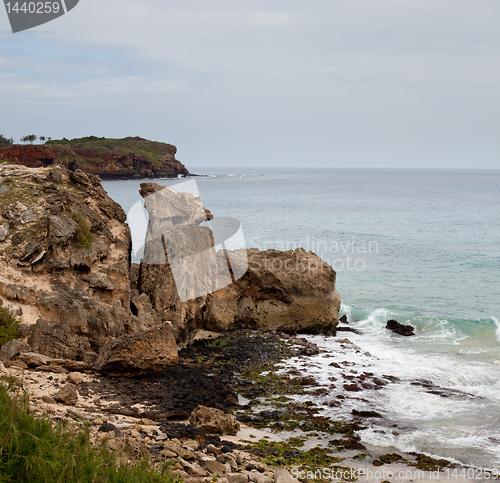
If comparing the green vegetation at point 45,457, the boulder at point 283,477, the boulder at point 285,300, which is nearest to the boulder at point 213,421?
the boulder at point 283,477

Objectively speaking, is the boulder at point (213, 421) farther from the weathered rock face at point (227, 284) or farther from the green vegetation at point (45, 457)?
the weathered rock face at point (227, 284)

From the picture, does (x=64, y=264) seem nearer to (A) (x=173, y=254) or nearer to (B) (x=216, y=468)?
(A) (x=173, y=254)

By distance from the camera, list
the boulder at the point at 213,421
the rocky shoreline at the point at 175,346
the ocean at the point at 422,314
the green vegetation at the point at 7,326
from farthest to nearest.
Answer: the green vegetation at the point at 7,326 → the ocean at the point at 422,314 → the boulder at the point at 213,421 → the rocky shoreline at the point at 175,346

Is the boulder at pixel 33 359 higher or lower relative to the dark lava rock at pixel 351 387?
higher

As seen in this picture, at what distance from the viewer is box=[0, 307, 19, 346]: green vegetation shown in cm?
1245

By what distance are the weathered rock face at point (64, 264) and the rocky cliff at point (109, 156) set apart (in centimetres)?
6110

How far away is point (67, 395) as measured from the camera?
33.7ft

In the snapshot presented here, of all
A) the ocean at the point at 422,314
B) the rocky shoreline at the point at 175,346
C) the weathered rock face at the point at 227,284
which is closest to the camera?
the rocky shoreline at the point at 175,346

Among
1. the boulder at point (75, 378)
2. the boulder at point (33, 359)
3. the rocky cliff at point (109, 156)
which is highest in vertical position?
the rocky cliff at point (109, 156)

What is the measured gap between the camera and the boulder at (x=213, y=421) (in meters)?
10.7

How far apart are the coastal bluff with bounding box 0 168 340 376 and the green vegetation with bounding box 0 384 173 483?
6929mm

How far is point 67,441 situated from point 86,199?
45.1 ft

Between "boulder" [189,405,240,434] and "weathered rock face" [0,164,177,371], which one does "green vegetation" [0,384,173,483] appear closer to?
"boulder" [189,405,240,434]

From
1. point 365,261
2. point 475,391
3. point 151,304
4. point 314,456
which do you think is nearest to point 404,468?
point 314,456
